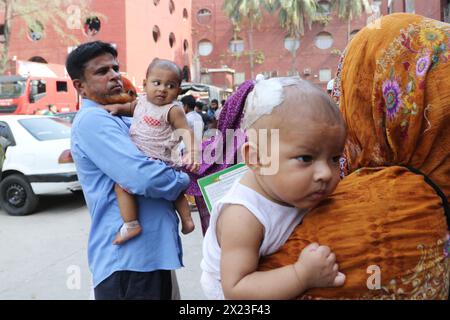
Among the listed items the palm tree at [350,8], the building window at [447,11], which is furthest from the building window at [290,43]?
the building window at [447,11]

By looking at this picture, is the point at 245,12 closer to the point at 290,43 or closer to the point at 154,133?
the point at 290,43

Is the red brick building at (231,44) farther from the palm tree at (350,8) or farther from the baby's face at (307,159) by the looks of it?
the baby's face at (307,159)

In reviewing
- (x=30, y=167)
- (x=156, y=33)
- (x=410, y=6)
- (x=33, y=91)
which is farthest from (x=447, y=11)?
(x=156, y=33)

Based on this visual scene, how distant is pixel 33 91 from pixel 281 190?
60.2 feet

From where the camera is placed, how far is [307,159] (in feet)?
3.71

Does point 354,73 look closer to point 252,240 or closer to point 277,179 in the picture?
point 277,179

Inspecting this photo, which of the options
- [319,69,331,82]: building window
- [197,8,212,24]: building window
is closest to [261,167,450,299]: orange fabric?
[319,69,331,82]: building window

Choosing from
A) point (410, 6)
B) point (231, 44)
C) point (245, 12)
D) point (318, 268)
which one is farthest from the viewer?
point (231, 44)

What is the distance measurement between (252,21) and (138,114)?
116ft

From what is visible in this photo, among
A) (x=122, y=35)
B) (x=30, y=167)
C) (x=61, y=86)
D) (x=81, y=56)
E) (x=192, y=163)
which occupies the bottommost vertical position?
(x=30, y=167)

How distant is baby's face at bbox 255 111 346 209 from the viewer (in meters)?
1.11

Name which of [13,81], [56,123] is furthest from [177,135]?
[13,81]

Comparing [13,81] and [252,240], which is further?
[13,81]

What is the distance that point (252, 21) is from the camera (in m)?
36.0
